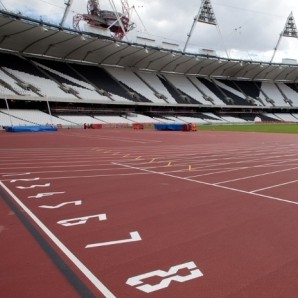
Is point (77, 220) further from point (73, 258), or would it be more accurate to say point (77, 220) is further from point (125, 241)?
point (73, 258)

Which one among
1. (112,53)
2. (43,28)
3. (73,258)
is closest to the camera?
(73,258)

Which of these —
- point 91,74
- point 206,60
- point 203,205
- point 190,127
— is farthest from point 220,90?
point 203,205

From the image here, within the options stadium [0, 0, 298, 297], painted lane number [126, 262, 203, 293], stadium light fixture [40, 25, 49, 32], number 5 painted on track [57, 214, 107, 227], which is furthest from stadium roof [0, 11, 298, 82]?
painted lane number [126, 262, 203, 293]

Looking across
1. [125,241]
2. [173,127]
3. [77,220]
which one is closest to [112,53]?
[173,127]

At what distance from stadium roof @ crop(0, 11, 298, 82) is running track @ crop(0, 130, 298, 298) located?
130ft

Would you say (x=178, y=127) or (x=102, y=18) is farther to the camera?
(x=102, y=18)

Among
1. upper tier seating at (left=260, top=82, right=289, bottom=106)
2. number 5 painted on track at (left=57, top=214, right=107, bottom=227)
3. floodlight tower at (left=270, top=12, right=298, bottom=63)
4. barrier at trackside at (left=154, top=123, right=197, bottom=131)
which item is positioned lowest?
number 5 painted on track at (left=57, top=214, right=107, bottom=227)

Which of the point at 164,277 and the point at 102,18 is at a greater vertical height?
the point at 102,18

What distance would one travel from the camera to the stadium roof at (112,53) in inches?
1822

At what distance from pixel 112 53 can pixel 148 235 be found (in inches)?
2201

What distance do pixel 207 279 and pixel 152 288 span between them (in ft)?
2.08

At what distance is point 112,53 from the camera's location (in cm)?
5816

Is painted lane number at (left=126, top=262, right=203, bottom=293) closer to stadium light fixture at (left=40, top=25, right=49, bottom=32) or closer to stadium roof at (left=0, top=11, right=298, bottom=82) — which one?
stadium roof at (left=0, top=11, right=298, bottom=82)

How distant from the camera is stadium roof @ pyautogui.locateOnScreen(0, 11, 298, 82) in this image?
46281 mm
